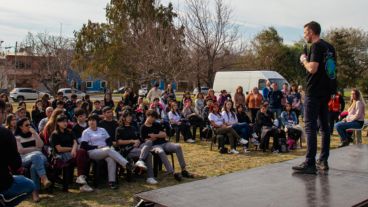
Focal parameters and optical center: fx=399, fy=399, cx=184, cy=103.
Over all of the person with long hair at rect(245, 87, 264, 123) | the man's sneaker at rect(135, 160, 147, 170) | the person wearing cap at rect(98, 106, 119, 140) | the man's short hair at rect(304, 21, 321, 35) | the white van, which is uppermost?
the white van

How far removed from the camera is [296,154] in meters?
9.93

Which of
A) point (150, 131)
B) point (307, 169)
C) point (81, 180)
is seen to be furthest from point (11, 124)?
point (307, 169)

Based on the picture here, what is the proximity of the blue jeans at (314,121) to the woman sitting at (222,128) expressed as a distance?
542 centimetres

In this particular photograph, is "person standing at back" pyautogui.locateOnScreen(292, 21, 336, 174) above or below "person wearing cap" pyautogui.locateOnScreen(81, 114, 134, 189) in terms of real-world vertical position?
above

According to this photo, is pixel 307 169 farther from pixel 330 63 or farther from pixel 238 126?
pixel 238 126

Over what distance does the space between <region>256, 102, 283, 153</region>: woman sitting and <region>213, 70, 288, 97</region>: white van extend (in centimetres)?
1019

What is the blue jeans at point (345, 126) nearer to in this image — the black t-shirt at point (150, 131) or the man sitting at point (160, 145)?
the man sitting at point (160, 145)

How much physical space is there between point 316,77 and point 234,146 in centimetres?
602

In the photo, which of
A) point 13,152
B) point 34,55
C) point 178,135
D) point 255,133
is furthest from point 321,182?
point 34,55

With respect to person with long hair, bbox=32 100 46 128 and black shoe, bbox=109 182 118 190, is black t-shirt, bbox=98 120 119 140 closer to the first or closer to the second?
black shoe, bbox=109 182 118 190

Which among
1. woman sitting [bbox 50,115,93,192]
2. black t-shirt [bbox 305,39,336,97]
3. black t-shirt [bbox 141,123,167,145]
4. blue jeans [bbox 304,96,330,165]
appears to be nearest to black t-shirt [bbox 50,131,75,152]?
woman sitting [bbox 50,115,93,192]

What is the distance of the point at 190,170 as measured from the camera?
813 centimetres

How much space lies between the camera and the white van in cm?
2142

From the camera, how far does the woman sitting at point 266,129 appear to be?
10.3 metres
